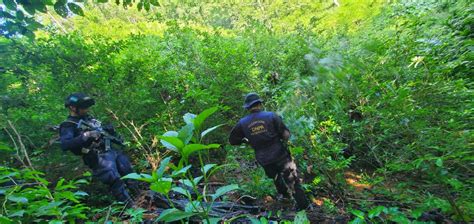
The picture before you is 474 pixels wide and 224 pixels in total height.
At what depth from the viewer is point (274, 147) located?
405 cm

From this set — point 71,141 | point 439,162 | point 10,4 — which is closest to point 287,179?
point 439,162

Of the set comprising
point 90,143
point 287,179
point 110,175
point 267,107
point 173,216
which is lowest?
point 287,179

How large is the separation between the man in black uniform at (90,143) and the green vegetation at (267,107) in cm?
33

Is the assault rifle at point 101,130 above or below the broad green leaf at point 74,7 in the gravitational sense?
below

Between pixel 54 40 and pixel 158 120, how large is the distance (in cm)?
232

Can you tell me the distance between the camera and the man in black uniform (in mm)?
3736

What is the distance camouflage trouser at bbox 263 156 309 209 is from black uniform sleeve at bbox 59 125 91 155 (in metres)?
2.50

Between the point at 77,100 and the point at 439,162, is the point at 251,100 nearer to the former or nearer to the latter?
the point at 77,100

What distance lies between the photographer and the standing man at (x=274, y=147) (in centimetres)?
398

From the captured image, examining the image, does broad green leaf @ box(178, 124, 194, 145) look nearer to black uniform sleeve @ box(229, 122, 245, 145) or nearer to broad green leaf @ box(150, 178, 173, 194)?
broad green leaf @ box(150, 178, 173, 194)

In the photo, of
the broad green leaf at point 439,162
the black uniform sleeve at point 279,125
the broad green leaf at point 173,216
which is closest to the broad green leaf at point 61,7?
the broad green leaf at point 173,216

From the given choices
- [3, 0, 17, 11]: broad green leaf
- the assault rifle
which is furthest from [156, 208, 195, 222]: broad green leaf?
the assault rifle

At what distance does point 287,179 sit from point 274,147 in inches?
19.4

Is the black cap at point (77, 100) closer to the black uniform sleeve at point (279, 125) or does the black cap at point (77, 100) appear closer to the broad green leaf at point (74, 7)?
the broad green leaf at point (74, 7)
